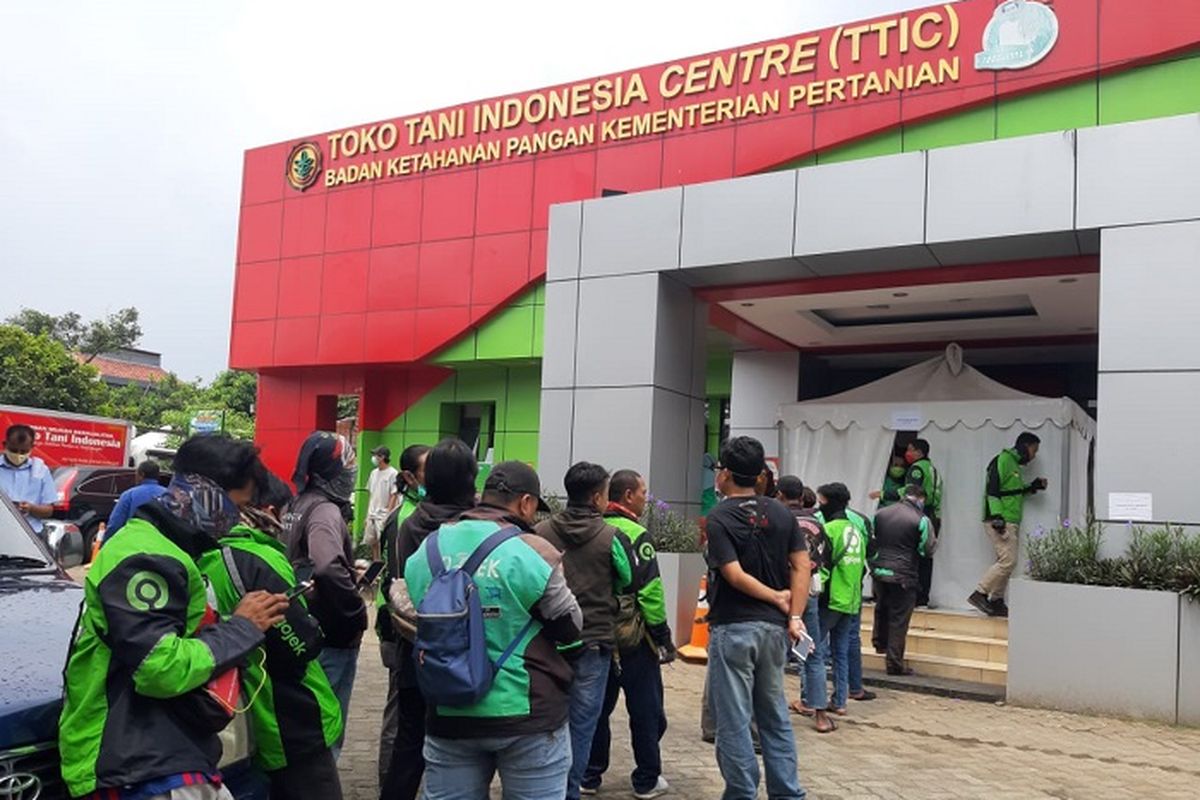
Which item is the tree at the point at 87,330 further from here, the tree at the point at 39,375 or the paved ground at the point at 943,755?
the paved ground at the point at 943,755

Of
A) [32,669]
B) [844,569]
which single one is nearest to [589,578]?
[32,669]

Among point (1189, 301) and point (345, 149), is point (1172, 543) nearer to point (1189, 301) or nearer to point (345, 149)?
point (1189, 301)

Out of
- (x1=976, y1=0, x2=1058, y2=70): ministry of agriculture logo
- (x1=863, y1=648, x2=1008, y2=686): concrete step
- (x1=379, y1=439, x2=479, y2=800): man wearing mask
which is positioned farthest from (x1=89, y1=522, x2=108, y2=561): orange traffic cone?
(x1=976, y1=0, x2=1058, y2=70): ministry of agriculture logo

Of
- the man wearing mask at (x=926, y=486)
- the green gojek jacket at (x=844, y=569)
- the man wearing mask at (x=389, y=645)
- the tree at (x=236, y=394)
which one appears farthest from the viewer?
the tree at (x=236, y=394)

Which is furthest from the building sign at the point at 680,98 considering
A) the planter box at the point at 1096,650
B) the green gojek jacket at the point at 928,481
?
the planter box at the point at 1096,650

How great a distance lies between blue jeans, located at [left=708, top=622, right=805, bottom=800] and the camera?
471 centimetres

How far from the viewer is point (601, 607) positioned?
5.08m

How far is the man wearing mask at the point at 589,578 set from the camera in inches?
195

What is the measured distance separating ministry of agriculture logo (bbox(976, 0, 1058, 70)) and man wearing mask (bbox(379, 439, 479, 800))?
11736 mm

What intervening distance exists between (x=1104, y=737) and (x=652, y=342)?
226 inches

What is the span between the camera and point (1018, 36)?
13156 millimetres

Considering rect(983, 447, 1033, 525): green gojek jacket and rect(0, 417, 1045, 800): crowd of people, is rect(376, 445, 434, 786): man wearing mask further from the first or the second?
rect(983, 447, 1033, 525): green gojek jacket

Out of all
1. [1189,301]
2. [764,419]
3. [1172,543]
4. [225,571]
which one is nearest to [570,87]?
[764,419]

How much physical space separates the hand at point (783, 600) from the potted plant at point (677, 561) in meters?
5.18
